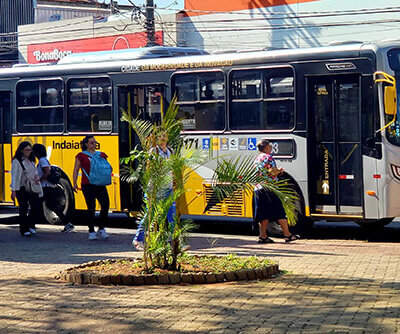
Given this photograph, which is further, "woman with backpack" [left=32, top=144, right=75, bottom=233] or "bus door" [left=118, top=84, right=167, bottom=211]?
"bus door" [left=118, top=84, right=167, bottom=211]

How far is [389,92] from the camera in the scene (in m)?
15.4

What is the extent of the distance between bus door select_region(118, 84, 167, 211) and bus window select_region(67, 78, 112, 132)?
1.07 ft

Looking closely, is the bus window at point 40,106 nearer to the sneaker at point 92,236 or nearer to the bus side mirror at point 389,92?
the sneaker at point 92,236

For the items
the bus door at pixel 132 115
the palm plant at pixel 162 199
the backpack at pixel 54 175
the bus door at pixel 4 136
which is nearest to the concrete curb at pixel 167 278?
the palm plant at pixel 162 199

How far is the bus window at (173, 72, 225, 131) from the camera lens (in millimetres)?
17391

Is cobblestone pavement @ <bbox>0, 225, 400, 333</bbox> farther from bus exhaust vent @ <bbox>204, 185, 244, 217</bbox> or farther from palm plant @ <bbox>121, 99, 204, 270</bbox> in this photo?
bus exhaust vent @ <bbox>204, 185, 244, 217</bbox>

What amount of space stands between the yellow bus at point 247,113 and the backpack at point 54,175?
15 centimetres

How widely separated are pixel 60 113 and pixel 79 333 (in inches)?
482

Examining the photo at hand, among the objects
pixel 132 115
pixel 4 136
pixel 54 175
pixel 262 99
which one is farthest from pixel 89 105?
pixel 262 99

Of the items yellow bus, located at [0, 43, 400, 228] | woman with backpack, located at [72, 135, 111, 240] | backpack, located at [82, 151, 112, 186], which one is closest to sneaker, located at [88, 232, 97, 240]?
woman with backpack, located at [72, 135, 111, 240]

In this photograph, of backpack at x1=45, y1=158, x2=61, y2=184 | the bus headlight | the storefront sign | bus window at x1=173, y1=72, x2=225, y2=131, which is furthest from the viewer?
the storefront sign

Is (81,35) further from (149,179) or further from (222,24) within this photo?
(149,179)

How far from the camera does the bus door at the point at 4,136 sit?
2058cm

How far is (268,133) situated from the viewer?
16.8 metres
